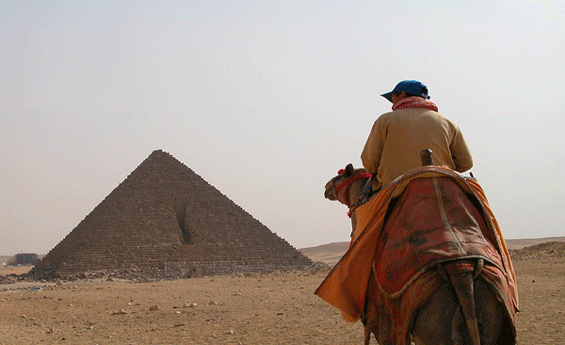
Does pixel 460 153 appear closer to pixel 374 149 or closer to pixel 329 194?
pixel 374 149

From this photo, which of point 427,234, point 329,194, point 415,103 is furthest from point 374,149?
point 427,234

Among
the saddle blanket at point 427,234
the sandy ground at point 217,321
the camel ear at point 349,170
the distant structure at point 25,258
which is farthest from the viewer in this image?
the distant structure at point 25,258

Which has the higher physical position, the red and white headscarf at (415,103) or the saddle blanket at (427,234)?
the red and white headscarf at (415,103)

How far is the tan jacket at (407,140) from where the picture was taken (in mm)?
4516

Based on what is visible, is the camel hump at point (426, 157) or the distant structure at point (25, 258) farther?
the distant structure at point (25, 258)

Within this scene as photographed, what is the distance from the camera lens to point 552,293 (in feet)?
43.5

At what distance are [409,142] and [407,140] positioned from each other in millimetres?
16

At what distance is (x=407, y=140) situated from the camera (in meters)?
4.52

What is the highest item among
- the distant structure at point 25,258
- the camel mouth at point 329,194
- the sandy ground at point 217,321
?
the distant structure at point 25,258

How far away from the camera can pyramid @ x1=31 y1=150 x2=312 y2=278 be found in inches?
1905

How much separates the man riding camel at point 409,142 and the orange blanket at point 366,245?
33cm

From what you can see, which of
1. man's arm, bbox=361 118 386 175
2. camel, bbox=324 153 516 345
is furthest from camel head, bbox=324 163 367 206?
camel, bbox=324 153 516 345

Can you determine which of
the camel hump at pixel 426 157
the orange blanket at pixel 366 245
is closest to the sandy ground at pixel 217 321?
the orange blanket at pixel 366 245

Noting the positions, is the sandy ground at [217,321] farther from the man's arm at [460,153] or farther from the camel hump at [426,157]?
the camel hump at [426,157]
